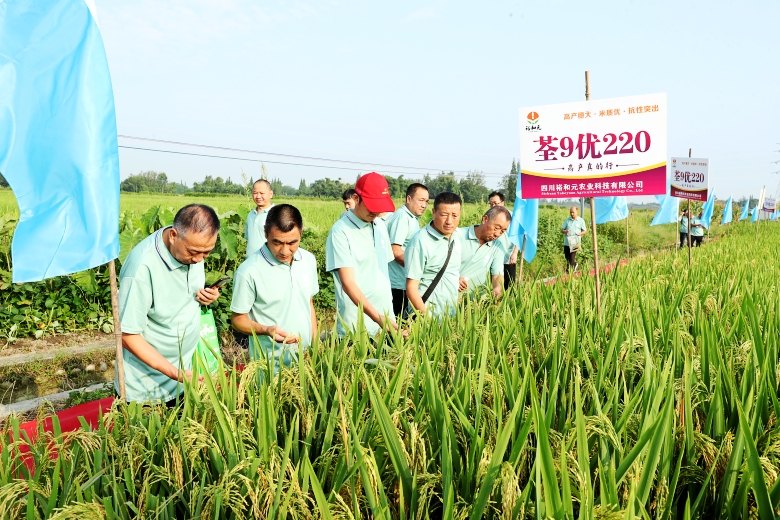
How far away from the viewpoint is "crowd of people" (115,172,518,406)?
7.88ft

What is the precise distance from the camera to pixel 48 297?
241 inches

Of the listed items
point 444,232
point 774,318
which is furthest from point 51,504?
point 774,318

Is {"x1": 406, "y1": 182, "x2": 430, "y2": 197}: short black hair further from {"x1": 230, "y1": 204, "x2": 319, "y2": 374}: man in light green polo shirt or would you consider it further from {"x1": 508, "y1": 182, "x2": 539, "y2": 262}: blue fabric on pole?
{"x1": 230, "y1": 204, "x2": 319, "y2": 374}: man in light green polo shirt

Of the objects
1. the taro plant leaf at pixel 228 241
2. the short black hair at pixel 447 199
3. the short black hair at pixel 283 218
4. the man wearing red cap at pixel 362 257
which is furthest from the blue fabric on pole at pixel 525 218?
the short black hair at pixel 283 218

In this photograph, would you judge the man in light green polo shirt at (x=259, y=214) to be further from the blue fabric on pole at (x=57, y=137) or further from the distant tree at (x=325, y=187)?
the distant tree at (x=325, y=187)

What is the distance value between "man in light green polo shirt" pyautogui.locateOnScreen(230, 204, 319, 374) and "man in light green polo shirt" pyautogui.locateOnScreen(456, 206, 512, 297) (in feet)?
4.67

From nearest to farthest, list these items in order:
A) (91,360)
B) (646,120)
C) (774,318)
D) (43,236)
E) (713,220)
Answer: (43,236), (774,318), (646,120), (91,360), (713,220)

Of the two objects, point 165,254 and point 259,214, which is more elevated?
point 259,214

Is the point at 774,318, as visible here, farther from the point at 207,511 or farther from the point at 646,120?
the point at 207,511

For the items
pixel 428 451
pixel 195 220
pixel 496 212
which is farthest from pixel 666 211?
pixel 428 451

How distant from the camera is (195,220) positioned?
238 cm

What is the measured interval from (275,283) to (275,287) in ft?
0.06

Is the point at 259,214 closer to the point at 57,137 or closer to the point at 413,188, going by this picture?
the point at 413,188

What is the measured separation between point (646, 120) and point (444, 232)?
4.28 ft
